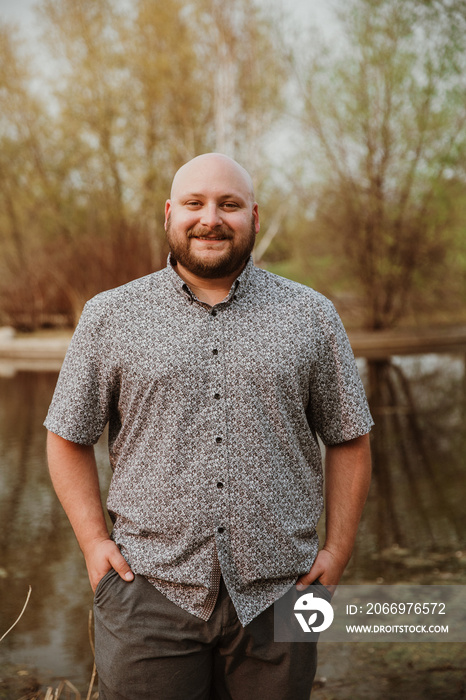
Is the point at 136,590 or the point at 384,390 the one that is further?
the point at 384,390

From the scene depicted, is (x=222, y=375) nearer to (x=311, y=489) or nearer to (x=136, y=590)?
(x=311, y=489)

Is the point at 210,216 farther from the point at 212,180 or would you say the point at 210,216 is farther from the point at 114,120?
the point at 114,120

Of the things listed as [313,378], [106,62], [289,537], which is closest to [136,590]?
[289,537]

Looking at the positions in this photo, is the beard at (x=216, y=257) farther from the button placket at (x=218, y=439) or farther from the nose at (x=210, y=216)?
the button placket at (x=218, y=439)

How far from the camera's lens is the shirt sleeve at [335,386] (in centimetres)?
204

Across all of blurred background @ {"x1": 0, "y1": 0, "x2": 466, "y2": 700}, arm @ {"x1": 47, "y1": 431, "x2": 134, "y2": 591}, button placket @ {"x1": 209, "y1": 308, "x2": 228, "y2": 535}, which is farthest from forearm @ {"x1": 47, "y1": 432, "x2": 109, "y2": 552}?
blurred background @ {"x1": 0, "y1": 0, "x2": 466, "y2": 700}

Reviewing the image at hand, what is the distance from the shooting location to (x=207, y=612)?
1871 millimetres

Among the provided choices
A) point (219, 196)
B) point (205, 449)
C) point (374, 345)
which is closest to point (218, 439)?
point (205, 449)

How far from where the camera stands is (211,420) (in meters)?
1.94

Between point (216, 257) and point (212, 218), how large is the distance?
101 millimetres

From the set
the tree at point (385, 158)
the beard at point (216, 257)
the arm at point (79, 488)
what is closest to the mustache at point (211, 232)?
the beard at point (216, 257)

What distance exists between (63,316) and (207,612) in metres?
23.8

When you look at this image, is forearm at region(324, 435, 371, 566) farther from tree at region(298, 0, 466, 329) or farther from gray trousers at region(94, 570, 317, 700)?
tree at region(298, 0, 466, 329)

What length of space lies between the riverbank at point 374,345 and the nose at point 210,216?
50.6ft
